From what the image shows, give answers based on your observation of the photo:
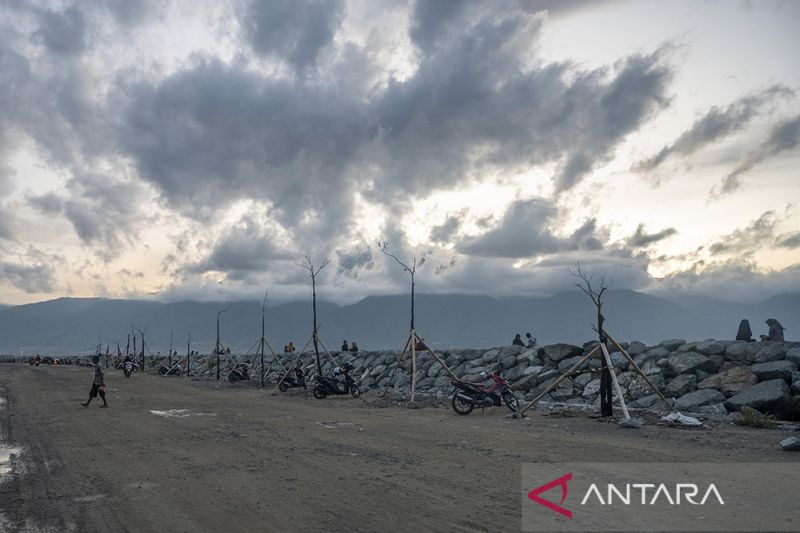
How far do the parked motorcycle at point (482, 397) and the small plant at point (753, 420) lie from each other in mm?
6805

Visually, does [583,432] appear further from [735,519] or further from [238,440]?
[238,440]

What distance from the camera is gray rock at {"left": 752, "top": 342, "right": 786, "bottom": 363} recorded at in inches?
695

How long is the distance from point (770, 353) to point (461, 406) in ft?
34.3

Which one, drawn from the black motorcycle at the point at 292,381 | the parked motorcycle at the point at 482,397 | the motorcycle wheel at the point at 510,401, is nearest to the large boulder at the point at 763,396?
the motorcycle wheel at the point at 510,401

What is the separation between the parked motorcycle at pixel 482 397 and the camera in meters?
18.9

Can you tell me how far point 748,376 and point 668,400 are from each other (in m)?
2.63

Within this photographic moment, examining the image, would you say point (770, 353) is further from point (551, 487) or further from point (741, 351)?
point (551, 487)

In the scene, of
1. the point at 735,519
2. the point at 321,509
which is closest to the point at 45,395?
the point at 321,509

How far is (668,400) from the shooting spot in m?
17.3

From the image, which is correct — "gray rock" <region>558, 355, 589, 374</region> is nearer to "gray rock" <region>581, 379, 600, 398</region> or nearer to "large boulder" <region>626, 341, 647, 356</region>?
"gray rock" <region>581, 379, 600, 398</region>

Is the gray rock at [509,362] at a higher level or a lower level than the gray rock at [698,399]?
higher

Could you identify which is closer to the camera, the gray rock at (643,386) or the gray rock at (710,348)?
the gray rock at (643,386)

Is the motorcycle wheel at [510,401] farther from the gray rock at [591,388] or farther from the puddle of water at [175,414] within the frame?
the puddle of water at [175,414]

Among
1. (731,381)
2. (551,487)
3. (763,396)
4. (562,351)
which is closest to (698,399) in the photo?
(731,381)
